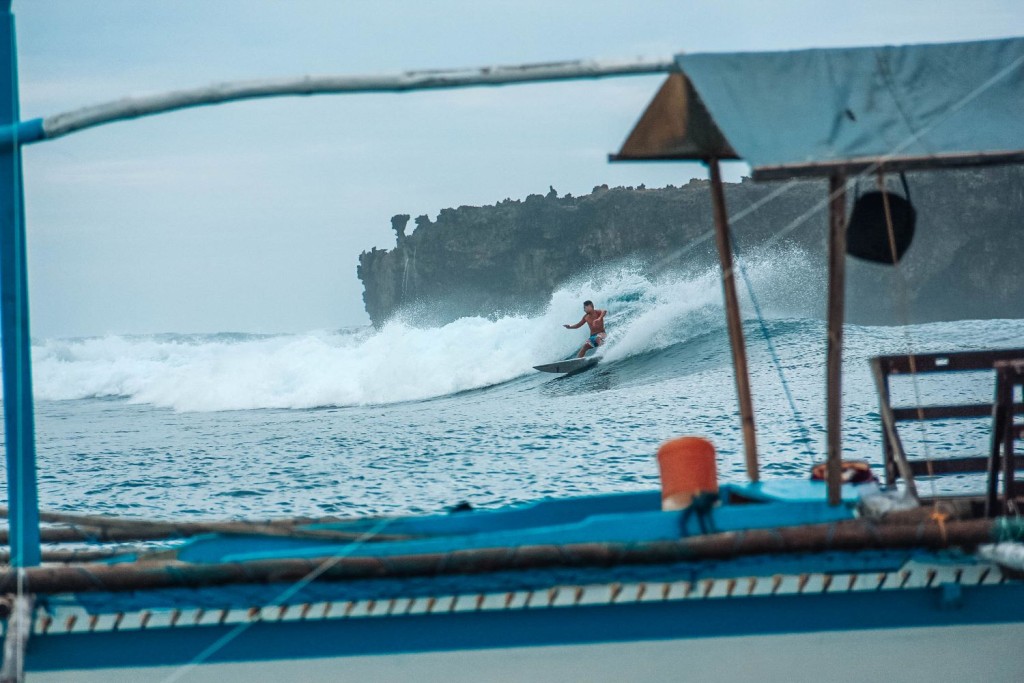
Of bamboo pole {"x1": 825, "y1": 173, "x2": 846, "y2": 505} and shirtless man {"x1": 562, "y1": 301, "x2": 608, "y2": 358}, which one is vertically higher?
bamboo pole {"x1": 825, "y1": 173, "x2": 846, "y2": 505}

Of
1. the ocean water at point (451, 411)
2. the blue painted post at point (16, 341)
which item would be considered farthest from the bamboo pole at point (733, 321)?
the blue painted post at point (16, 341)

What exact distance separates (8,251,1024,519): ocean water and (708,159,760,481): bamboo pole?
0.77m

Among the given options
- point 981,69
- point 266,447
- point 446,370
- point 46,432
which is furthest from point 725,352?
point 981,69

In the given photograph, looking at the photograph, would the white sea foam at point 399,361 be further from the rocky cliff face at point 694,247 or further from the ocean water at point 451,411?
the rocky cliff face at point 694,247

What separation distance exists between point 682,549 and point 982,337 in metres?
32.9

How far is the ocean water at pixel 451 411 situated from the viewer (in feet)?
45.7

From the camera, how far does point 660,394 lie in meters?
23.8

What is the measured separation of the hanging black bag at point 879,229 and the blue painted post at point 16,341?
3.65 meters

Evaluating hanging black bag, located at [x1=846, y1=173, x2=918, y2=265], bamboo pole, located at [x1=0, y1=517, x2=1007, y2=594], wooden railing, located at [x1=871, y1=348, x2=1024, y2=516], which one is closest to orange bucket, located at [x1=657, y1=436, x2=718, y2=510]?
bamboo pole, located at [x1=0, y1=517, x2=1007, y2=594]

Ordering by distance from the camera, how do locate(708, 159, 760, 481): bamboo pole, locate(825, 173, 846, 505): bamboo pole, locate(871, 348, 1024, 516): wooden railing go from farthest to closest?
locate(708, 159, 760, 481): bamboo pole, locate(871, 348, 1024, 516): wooden railing, locate(825, 173, 846, 505): bamboo pole

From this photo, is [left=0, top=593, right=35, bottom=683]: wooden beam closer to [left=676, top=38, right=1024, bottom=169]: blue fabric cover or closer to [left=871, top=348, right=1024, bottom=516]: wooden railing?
[left=676, top=38, right=1024, bottom=169]: blue fabric cover

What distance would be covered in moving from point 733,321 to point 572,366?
19.5 meters

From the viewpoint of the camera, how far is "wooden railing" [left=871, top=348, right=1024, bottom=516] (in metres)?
4.89

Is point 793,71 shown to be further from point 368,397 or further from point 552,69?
point 368,397
